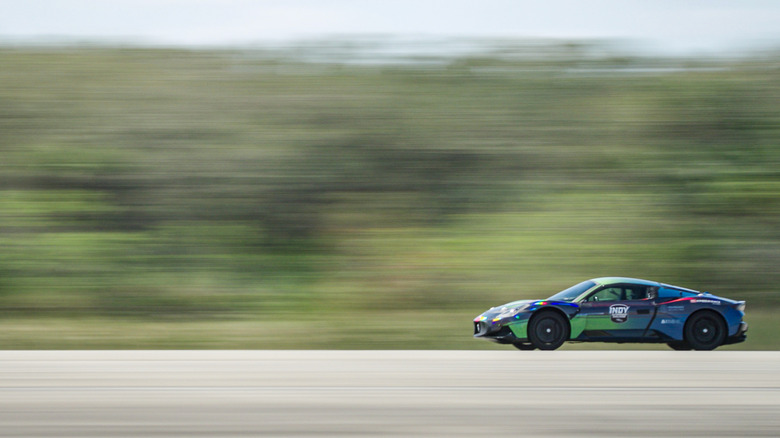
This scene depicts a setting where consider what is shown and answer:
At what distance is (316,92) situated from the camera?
10.1 metres

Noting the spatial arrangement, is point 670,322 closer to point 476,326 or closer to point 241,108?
point 476,326

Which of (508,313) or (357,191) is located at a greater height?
(357,191)

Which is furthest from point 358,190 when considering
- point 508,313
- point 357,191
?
point 508,313

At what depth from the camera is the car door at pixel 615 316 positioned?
21.4 ft

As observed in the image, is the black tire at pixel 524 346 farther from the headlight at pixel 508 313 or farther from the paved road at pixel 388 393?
the headlight at pixel 508 313

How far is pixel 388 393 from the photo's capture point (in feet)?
16.4

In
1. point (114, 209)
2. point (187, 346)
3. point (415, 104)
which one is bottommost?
point (187, 346)

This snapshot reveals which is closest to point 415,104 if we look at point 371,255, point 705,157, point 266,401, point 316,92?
point 316,92

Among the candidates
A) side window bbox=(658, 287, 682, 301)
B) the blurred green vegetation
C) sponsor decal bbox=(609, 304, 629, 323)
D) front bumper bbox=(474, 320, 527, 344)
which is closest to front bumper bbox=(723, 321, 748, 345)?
side window bbox=(658, 287, 682, 301)

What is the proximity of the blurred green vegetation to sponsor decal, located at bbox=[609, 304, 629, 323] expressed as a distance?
203 cm

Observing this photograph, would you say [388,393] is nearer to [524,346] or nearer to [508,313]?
[508,313]

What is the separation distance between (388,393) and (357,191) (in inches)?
189

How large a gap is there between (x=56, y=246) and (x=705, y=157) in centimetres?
802

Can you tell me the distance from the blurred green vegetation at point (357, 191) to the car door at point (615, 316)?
1.93m
